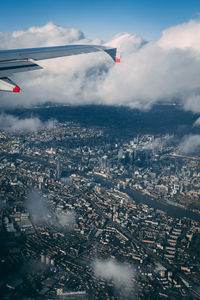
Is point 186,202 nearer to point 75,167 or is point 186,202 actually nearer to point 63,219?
point 63,219

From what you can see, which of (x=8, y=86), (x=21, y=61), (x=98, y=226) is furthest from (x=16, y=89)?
(x=98, y=226)

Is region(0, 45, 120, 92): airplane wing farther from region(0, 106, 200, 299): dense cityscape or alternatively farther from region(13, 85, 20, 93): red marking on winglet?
region(0, 106, 200, 299): dense cityscape

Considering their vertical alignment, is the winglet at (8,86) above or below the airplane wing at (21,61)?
below

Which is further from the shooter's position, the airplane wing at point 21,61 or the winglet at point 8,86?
the airplane wing at point 21,61

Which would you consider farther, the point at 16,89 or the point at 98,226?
the point at 98,226

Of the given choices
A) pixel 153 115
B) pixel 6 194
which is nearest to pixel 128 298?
pixel 6 194

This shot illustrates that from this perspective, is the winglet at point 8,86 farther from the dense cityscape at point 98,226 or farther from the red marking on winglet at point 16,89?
the dense cityscape at point 98,226

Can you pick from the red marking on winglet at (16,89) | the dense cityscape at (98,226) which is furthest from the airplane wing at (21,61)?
the dense cityscape at (98,226)

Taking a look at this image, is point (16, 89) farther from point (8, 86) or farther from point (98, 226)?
point (98, 226)
